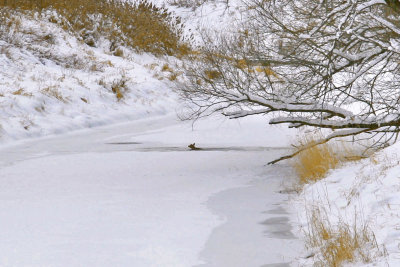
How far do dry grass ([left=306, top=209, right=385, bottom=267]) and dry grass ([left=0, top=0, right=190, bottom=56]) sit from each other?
13.0 m

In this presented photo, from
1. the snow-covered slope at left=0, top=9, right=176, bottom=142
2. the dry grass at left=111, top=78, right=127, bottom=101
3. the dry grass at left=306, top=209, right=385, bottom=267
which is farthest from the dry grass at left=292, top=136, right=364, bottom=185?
the dry grass at left=111, top=78, right=127, bottom=101

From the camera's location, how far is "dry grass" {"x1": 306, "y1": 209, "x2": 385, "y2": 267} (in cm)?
364

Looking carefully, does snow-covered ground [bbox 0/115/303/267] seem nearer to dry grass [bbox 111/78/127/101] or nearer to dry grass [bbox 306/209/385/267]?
dry grass [bbox 306/209/385/267]

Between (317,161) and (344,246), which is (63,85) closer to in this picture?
(317,161)

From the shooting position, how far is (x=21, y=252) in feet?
13.5

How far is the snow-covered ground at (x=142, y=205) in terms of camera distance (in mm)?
4188

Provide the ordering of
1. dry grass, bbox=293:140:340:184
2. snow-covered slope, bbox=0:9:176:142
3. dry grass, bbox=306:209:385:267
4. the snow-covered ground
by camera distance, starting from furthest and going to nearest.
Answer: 1. snow-covered slope, bbox=0:9:176:142
2. dry grass, bbox=293:140:340:184
3. the snow-covered ground
4. dry grass, bbox=306:209:385:267

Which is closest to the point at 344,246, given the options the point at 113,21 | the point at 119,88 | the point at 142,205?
the point at 142,205

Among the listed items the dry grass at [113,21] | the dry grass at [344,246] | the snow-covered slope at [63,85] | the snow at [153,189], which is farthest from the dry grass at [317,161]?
the dry grass at [113,21]

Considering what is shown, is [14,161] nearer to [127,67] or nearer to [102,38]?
[127,67]

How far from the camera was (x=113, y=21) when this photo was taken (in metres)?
22.3

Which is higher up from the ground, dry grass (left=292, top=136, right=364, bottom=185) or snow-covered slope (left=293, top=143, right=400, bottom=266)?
dry grass (left=292, top=136, right=364, bottom=185)

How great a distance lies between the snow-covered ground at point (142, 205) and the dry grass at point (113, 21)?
27.1ft

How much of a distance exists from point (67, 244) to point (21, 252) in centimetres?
36
